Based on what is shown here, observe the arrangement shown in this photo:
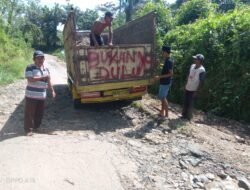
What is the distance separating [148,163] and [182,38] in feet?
21.7

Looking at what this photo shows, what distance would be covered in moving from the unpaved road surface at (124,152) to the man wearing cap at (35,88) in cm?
39

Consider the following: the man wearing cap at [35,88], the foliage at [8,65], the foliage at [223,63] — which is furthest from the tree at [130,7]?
the man wearing cap at [35,88]

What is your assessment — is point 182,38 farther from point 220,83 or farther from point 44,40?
point 44,40

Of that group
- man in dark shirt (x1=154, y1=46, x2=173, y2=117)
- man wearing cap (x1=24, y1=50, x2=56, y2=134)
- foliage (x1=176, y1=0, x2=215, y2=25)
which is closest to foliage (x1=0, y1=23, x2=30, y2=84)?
man wearing cap (x1=24, y1=50, x2=56, y2=134)

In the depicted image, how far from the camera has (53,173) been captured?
478cm

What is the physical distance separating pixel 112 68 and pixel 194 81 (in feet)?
6.12

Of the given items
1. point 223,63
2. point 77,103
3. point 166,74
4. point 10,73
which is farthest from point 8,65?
point 166,74

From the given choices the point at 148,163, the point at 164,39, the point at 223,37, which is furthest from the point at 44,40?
the point at 148,163

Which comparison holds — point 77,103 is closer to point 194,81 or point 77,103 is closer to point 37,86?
point 37,86

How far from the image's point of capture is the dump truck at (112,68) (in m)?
7.25

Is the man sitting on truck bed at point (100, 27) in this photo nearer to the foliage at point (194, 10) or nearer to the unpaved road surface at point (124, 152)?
the unpaved road surface at point (124, 152)

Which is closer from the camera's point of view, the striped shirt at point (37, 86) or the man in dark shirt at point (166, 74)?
the striped shirt at point (37, 86)

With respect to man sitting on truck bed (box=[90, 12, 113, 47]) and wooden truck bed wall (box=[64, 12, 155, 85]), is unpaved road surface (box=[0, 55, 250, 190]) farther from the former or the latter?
man sitting on truck bed (box=[90, 12, 113, 47])

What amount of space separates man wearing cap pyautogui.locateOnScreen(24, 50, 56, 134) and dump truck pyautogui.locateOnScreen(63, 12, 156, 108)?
1002 mm
